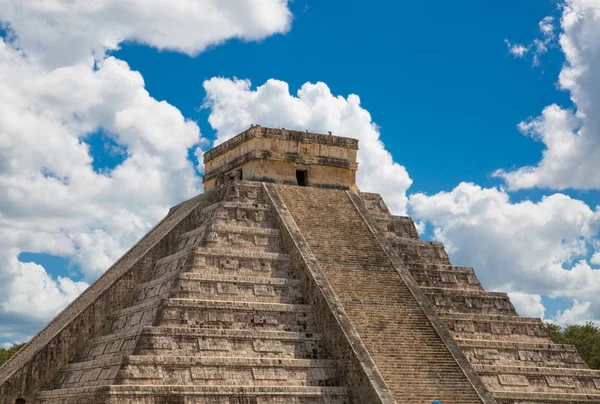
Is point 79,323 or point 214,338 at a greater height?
point 79,323

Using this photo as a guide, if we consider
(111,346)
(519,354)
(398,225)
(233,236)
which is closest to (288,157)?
(398,225)

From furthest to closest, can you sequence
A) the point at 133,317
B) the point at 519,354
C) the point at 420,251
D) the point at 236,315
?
the point at 420,251
the point at 519,354
the point at 133,317
the point at 236,315

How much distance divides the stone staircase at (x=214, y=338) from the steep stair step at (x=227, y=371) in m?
0.02

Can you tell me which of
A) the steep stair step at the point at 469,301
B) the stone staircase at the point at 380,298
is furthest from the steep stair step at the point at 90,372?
the steep stair step at the point at 469,301

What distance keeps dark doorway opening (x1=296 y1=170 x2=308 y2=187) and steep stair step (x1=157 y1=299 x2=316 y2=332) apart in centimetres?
651

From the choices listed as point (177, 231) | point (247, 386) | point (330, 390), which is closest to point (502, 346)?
point (330, 390)

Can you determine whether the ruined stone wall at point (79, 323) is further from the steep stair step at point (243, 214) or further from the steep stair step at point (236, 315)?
the steep stair step at point (236, 315)

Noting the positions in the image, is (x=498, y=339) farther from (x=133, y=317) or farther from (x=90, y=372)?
(x=90, y=372)

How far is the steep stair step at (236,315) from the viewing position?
2003 centimetres

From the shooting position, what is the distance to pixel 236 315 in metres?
20.6

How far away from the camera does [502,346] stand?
2281 centimetres

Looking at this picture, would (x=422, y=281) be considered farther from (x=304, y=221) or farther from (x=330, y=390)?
(x=330, y=390)

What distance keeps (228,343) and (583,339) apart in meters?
22.4

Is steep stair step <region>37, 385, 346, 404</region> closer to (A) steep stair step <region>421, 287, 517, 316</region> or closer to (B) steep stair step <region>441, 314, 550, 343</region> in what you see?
(B) steep stair step <region>441, 314, 550, 343</region>
